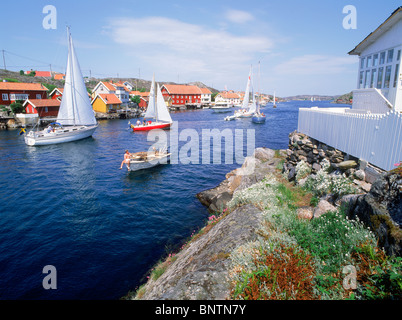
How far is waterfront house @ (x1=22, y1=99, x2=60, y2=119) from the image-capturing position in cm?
5592

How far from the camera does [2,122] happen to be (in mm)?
53188

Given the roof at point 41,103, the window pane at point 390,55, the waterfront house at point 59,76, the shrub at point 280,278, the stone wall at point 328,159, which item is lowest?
the shrub at point 280,278

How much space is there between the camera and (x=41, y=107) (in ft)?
187

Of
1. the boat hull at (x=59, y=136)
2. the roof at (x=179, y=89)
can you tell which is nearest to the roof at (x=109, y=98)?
the boat hull at (x=59, y=136)

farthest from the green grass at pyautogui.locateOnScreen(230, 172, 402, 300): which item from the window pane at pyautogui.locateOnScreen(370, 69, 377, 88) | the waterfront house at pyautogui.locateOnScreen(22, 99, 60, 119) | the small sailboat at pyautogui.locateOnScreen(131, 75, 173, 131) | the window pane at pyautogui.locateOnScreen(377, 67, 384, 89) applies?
the waterfront house at pyautogui.locateOnScreen(22, 99, 60, 119)

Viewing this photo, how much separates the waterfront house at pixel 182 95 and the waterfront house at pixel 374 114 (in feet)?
343

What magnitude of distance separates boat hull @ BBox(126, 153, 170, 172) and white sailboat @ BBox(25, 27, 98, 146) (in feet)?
71.6

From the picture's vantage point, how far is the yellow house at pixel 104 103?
74.5 m

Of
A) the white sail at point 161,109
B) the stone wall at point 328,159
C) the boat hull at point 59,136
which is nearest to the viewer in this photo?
the stone wall at point 328,159

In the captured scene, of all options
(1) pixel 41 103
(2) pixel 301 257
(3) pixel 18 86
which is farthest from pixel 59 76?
(2) pixel 301 257

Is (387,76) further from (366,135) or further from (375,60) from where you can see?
(366,135)

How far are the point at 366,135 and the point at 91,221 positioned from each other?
586 inches

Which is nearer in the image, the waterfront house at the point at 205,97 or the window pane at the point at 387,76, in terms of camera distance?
the window pane at the point at 387,76

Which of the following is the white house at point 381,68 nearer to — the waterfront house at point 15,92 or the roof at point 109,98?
the waterfront house at point 15,92
